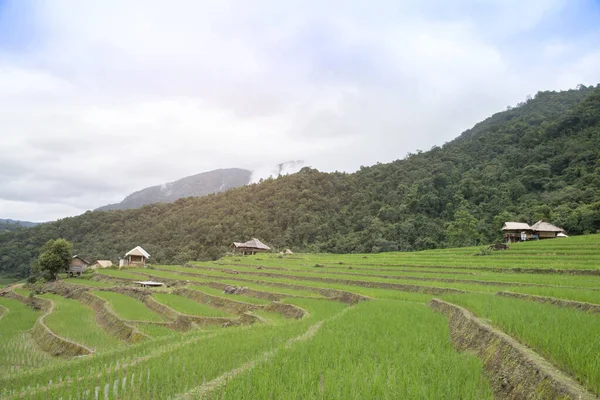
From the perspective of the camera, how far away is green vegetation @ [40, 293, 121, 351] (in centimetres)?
1155

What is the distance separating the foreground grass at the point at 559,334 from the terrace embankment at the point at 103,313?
31.5 ft

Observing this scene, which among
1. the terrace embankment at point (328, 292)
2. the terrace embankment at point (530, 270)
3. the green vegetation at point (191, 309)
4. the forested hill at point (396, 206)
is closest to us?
the terrace embankment at point (328, 292)

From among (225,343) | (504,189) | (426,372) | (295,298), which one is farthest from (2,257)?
(504,189)

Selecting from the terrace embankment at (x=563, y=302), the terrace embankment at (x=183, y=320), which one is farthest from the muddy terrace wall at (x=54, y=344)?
the terrace embankment at (x=563, y=302)

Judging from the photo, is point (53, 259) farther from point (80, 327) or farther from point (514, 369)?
point (514, 369)

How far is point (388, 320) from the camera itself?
27.2ft

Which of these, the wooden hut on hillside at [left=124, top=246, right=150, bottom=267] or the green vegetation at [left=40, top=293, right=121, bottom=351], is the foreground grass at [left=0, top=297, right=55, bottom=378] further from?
the wooden hut on hillside at [left=124, top=246, right=150, bottom=267]

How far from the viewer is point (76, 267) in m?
37.3

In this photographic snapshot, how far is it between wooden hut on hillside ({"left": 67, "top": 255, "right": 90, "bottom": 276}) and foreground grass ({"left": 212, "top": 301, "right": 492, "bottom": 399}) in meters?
37.7

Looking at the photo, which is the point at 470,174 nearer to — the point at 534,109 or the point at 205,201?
the point at 534,109

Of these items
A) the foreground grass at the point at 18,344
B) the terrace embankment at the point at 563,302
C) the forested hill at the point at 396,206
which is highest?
the forested hill at the point at 396,206

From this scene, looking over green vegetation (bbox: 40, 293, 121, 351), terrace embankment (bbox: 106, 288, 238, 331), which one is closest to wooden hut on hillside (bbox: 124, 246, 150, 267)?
green vegetation (bbox: 40, 293, 121, 351)

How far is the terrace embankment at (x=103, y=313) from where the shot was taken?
39.2 ft

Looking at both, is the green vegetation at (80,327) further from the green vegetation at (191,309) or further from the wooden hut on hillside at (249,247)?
the wooden hut on hillside at (249,247)
